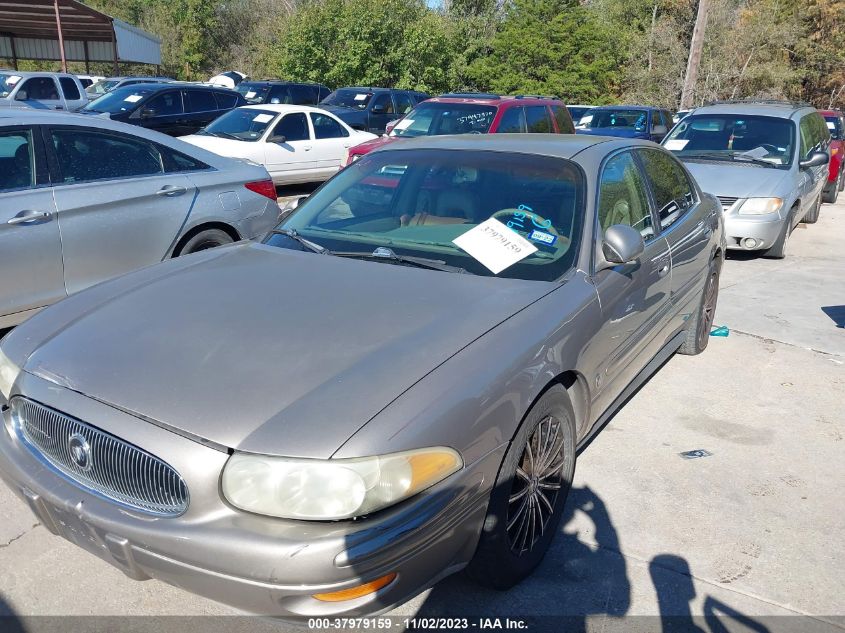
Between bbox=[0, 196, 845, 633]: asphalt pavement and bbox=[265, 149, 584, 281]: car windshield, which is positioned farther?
bbox=[265, 149, 584, 281]: car windshield

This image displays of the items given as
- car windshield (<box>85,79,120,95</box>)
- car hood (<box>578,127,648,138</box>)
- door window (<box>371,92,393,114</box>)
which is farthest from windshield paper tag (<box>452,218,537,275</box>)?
car windshield (<box>85,79,120,95</box>)

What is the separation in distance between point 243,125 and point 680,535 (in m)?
10.2

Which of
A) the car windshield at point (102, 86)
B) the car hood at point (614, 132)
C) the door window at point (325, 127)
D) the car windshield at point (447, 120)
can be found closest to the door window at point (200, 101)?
the door window at point (325, 127)

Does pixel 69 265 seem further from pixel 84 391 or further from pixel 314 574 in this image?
pixel 314 574

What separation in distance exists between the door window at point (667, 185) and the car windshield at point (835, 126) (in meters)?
12.8

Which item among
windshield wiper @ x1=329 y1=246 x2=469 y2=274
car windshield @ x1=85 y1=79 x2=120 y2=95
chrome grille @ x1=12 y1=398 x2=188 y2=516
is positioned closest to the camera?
chrome grille @ x1=12 y1=398 x2=188 y2=516

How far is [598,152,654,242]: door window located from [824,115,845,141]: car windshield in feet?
45.5

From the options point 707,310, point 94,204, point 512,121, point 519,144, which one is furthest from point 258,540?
point 512,121

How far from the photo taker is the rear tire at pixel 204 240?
18.4ft

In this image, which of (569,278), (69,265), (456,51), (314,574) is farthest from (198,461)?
(456,51)

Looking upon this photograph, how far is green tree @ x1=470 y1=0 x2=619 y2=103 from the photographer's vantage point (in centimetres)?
3269

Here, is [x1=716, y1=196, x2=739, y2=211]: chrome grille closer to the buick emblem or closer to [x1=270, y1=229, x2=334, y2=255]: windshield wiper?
[x1=270, y1=229, x2=334, y2=255]: windshield wiper

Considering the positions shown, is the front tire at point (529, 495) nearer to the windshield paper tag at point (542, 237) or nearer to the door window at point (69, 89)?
the windshield paper tag at point (542, 237)

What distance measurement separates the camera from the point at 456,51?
110 ft
